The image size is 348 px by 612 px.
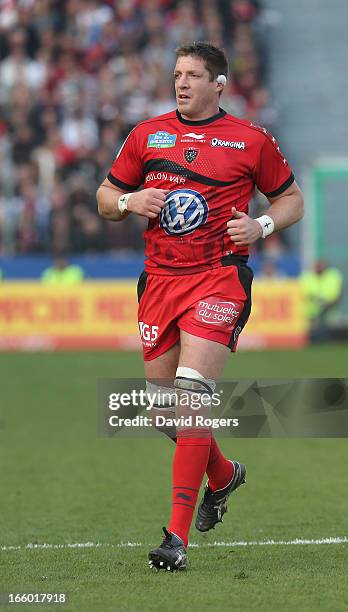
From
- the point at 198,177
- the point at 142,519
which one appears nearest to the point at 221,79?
the point at 198,177

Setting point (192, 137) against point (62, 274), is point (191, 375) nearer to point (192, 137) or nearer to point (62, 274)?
point (192, 137)

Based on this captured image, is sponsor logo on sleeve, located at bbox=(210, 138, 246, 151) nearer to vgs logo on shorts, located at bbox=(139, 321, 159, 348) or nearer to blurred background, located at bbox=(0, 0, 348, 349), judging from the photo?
vgs logo on shorts, located at bbox=(139, 321, 159, 348)

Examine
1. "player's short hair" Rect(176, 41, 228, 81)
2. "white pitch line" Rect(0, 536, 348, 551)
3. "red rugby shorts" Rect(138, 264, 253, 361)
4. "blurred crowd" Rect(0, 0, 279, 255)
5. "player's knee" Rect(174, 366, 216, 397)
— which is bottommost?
"blurred crowd" Rect(0, 0, 279, 255)

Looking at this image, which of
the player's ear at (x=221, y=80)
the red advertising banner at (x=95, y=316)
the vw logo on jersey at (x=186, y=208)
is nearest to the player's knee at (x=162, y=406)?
the vw logo on jersey at (x=186, y=208)

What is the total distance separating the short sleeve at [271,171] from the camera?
19.5ft

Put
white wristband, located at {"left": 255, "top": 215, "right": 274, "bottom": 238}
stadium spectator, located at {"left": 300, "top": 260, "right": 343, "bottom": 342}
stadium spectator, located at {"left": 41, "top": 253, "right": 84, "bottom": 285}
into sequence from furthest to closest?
stadium spectator, located at {"left": 300, "top": 260, "right": 343, "bottom": 342}, stadium spectator, located at {"left": 41, "top": 253, "right": 84, "bottom": 285}, white wristband, located at {"left": 255, "top": 215, "right": 274, "bottom": 238}

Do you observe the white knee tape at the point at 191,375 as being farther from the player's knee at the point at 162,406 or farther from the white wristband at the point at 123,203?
the white wristband at the point at 123,203

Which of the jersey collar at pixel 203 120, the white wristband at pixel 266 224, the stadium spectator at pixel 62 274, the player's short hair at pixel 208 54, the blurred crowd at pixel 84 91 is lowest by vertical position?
the stadium spectator at pixel 62 274

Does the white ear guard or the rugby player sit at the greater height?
the white ear guard

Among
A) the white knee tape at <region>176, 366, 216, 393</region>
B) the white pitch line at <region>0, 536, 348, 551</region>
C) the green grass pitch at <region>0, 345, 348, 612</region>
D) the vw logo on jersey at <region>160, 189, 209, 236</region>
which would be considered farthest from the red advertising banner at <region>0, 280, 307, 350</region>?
the white knee tape at <region>176, 366, 216, 393</region>

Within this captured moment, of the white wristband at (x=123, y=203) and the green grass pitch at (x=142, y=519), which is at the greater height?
the white wristband at (x=123, y=203)

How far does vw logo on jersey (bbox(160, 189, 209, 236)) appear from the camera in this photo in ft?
19.1

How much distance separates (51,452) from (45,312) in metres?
10.0

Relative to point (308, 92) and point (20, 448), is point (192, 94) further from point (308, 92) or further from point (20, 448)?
point (308, 92)
